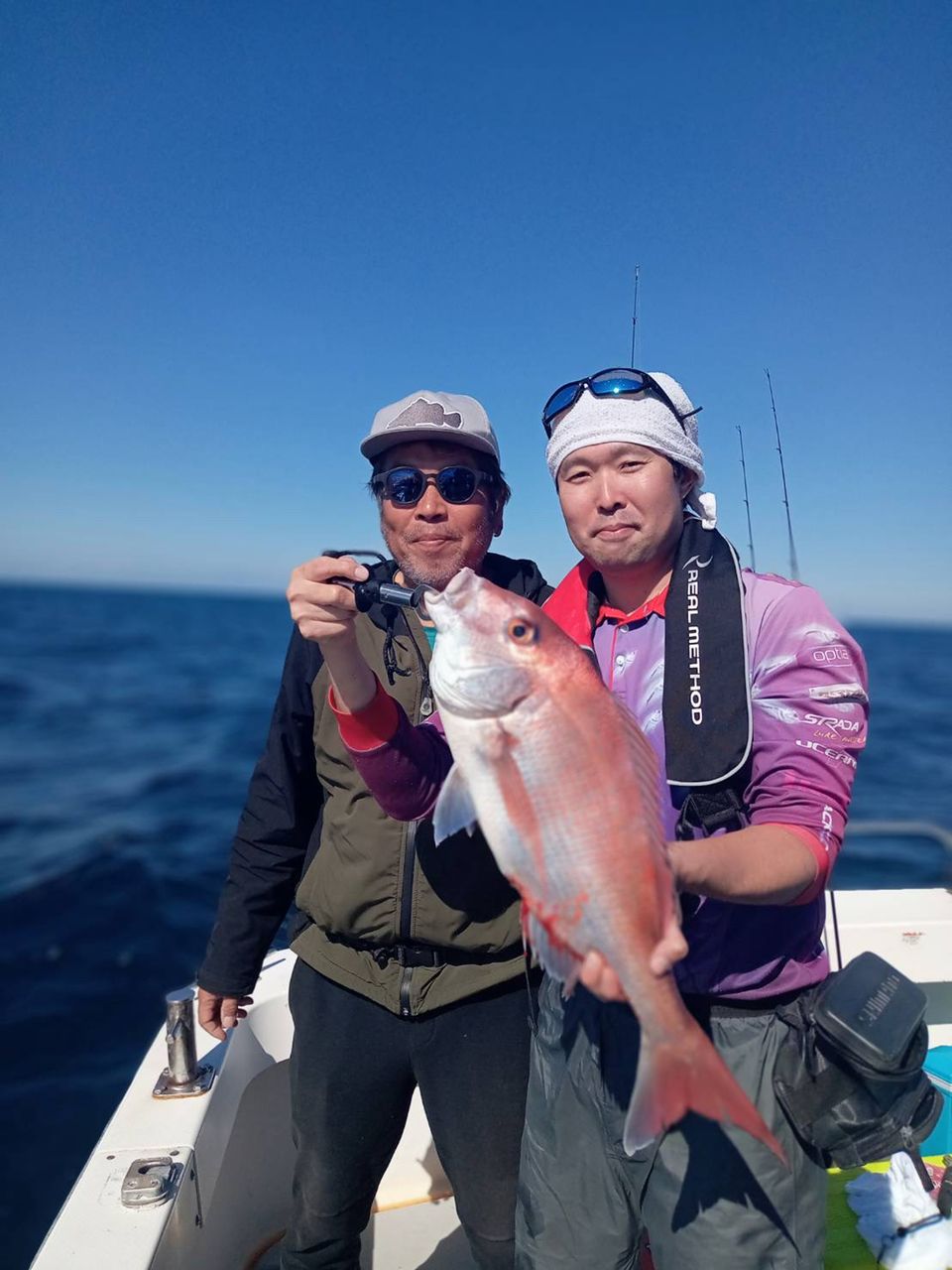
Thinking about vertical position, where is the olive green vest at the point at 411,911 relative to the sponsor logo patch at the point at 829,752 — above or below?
below

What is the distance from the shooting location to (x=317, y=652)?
306 centimetres

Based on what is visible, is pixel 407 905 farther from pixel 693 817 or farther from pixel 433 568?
pixel 433 568

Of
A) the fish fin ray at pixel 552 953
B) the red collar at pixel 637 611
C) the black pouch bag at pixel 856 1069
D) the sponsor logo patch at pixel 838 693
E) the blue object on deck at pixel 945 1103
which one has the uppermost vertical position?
the red collar at pixel 637 611

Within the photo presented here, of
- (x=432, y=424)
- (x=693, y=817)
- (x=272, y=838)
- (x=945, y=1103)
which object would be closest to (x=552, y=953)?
(x=693, y=817)

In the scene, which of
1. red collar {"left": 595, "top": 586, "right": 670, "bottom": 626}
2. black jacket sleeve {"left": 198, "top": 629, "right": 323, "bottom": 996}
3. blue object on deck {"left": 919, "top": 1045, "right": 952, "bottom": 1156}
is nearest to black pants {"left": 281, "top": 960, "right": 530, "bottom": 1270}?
black jacket sleeve {"left": 198, "top": 629, "right": 323, "bottom": 996}

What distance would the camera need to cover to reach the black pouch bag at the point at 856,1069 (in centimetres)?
198

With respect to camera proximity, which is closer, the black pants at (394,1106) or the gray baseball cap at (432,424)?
the black pants at (394,1106)

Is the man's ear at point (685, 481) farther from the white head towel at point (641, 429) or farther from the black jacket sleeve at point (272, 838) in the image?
the black jacket sleeve at point (272, 838)

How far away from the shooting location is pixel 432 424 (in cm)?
293

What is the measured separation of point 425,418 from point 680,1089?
7.70 feet

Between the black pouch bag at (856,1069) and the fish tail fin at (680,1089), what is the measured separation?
1.48 ft

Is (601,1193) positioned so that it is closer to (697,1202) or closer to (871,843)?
(697,1202)

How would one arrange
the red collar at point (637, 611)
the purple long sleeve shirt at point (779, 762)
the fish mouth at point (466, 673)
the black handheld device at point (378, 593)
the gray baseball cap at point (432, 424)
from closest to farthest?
the fish mouth at point (466, 673)
the purple long sleeve shirt at point (779, 762)
the black handheld device at point (378, 593)
the red collar at point (637, 611)
the gray baseball cap at point (432, 424)

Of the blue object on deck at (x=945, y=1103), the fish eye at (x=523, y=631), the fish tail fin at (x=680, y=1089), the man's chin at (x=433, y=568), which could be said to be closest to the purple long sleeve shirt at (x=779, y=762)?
the fish tail fin at (x=680, y=1089)
